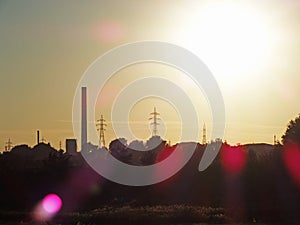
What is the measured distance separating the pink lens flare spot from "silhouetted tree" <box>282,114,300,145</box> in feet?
48.0

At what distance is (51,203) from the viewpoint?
43.2 m

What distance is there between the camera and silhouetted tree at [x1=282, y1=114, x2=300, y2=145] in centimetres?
4157

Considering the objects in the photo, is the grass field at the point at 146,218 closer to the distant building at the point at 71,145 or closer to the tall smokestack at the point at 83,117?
the tall smokestack at the point at 83,117

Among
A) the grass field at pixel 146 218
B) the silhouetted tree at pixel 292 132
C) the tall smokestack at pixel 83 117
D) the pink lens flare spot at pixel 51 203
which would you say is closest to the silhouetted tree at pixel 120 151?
the pink lens flare spot at pixel 51 203

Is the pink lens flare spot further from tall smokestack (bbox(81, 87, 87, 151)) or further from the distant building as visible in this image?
the distant building

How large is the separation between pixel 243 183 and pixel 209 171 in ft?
16.3

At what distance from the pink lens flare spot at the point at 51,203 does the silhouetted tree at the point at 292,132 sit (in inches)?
576

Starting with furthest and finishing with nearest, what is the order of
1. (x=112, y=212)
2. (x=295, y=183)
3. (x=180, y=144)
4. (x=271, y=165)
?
(x=180, y=144) < (x=271, y=165) < (x=295, y=183) < (x=112, y=212)

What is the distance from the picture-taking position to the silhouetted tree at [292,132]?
41.6m

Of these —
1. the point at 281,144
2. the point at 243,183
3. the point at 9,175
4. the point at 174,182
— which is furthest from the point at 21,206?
the point at 281,144

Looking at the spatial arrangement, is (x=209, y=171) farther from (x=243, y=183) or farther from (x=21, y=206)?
(x=21, y=206)

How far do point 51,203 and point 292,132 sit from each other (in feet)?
52.5

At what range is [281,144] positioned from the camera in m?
42.3

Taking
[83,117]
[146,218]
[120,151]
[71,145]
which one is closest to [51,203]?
[120,151]
